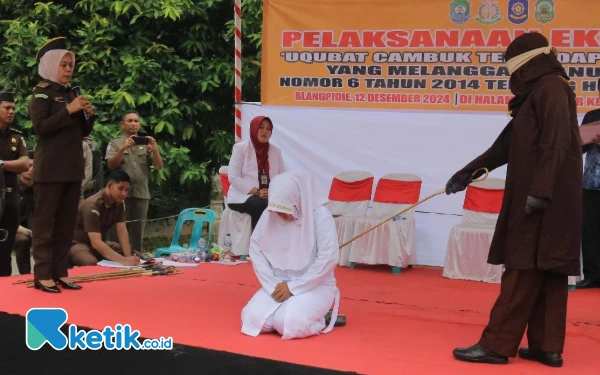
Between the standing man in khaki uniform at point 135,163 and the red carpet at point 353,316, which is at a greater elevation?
the standing man in khaki uniform at point 135,163

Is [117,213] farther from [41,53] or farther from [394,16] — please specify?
[394,16]

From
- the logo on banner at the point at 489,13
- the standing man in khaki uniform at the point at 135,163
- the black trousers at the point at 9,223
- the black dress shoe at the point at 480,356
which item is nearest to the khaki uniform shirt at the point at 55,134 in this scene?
the black trousers at the point at 9,223

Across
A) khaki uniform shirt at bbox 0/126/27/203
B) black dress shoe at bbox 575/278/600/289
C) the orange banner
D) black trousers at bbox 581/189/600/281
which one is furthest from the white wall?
khaki uniform shirt at bbox 0/126/27/203

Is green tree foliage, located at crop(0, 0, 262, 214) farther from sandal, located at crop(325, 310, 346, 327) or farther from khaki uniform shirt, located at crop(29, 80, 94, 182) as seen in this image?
sandal, located at crop(325, 310, 346, 327)

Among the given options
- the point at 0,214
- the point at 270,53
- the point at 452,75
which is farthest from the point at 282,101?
the point at 0,214

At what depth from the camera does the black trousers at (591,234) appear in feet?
21.0

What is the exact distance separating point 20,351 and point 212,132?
19.4 ft

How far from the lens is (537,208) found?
3842 millimetres

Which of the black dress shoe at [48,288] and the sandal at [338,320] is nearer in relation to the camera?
the sandal at [338,320]

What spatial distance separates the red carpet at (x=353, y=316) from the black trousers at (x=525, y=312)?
0.11m

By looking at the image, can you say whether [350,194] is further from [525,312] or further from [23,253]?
[525,312]

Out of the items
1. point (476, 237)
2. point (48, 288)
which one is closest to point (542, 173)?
point (476, 237)

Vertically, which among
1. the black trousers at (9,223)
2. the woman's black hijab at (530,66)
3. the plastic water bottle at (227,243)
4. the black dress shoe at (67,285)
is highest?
the woman's black hijab at (530,66)

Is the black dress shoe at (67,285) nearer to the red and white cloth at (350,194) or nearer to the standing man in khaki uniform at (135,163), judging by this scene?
the standing man in khaki uniform at (135,163)
